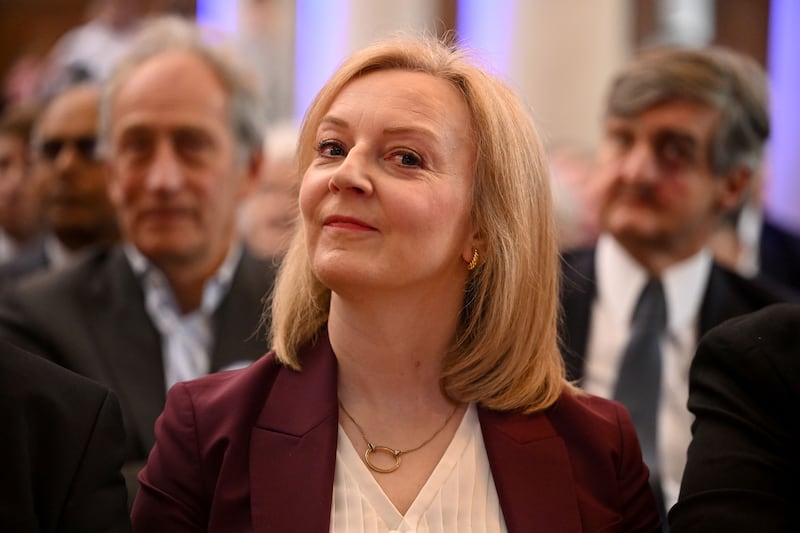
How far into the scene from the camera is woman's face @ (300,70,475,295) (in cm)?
200

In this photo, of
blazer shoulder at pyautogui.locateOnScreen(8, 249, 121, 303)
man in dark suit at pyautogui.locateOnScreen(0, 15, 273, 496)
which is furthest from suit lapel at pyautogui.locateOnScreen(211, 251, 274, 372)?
blazer shoulder at pyautogui.locateOnScreen(8, 249, 121, 303)

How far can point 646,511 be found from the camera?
2.12 meters

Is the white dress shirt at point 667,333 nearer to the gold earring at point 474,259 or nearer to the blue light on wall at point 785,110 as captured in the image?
the gold earring at point 474,259

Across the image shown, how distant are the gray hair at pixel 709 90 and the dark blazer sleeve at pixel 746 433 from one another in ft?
4.52

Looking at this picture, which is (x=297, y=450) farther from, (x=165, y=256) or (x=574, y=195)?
(x=574, y=195)

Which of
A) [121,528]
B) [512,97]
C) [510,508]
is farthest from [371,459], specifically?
[512,97]

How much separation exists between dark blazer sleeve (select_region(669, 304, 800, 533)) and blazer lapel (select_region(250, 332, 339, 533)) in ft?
1.95

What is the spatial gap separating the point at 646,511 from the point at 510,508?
0.27 m

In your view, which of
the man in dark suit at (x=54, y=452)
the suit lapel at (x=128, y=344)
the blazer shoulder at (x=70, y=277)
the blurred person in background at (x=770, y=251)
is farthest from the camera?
the blurred person in background at (x=770, y=251)

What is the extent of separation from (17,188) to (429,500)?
4.26 metres

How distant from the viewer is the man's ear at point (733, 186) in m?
3.46

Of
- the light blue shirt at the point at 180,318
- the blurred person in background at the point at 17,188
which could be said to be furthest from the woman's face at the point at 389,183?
the blurred person in background at the point at 17,188

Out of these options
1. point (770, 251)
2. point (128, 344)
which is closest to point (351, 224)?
point (128, 344)

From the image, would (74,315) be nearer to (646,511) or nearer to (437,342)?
(437,342)
